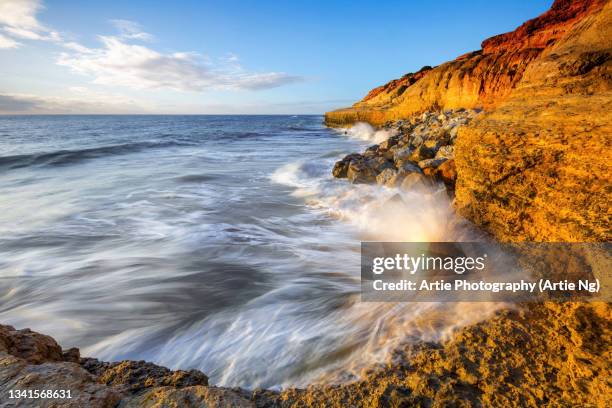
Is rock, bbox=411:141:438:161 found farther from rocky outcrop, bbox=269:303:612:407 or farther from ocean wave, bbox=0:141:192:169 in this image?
ocean wave, bbox=0:141:192:169

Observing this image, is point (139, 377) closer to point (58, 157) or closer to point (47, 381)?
point (47, 381)

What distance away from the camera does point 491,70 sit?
634 inches

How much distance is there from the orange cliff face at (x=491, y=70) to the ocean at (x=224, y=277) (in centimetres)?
992

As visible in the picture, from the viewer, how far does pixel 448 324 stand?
2025mm

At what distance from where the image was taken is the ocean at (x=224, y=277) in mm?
2213

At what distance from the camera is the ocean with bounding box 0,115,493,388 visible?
2.21 m

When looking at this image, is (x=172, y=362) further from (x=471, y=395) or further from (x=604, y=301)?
(x=604, y=301)

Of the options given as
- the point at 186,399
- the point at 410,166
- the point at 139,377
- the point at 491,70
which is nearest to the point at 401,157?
the point at 410,166

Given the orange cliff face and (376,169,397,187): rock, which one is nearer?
(376,169,397,187): rock

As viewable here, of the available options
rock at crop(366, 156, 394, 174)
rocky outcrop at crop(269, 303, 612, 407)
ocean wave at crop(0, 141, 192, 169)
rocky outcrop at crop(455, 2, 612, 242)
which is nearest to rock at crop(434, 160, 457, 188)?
rock at crop(366, 156, 394, 174)

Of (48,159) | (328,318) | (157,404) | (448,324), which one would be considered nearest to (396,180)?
(328,318)

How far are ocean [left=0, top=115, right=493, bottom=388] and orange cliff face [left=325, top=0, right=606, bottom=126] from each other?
Answer: 9920 millimetres

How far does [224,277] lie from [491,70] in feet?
58.3

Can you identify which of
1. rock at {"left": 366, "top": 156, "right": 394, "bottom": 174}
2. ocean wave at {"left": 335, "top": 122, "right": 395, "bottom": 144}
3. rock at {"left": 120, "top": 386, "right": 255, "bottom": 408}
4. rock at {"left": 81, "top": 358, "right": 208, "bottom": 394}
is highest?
ocean wave at {"left": 335, "top": 122, "right": 395, "bottom": 144}
